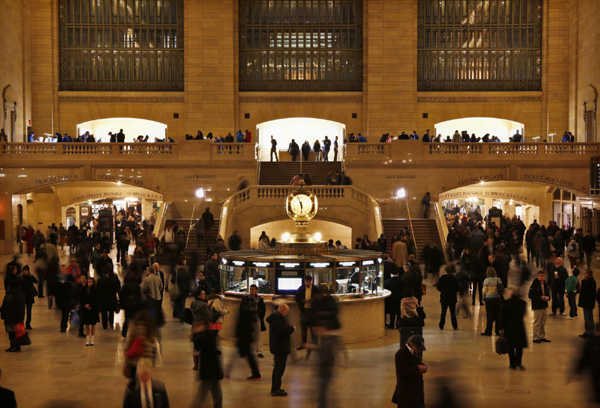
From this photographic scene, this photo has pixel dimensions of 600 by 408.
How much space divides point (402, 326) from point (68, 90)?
27.4 m

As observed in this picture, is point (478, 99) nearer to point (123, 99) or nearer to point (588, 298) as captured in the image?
point (123, 99)

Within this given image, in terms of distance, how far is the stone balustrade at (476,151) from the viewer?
100 feet

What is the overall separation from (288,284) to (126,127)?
27.7 m

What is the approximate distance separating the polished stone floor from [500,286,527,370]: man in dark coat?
0.74ft

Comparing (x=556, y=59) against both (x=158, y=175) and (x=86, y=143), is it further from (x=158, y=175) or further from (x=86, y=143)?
(x=86, y=143)

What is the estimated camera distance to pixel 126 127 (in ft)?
128

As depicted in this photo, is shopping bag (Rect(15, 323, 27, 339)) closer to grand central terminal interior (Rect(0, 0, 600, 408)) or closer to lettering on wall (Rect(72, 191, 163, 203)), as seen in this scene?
grand central terminal interior (Rect(0, 0, 600, 408))

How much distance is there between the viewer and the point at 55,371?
463 inches

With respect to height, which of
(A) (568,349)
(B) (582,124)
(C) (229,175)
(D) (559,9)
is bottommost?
(A) (568,349)

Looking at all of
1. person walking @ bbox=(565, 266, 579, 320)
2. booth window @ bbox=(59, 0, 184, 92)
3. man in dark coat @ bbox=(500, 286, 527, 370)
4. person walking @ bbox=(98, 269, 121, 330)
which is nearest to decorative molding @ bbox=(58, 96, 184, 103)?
booth window @ bbox=(59, 0, 184, 92)

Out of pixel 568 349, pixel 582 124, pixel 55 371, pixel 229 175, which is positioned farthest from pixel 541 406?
pixel 582 124

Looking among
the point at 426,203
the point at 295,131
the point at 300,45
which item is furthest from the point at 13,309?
the point at 295,131

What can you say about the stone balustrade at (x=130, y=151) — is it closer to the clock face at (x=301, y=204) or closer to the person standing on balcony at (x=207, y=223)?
the person standing on balcony at (x=207, y=223)

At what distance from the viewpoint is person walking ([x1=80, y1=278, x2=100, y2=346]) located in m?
13.5
